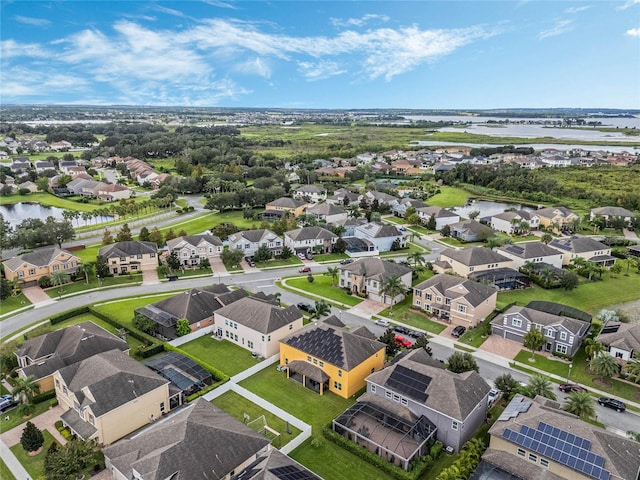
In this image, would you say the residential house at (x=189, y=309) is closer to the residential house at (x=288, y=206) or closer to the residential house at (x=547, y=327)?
the residential house at (x=547, y=327)

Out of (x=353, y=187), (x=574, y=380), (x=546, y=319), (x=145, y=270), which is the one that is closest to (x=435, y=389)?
(x=574, y=380)

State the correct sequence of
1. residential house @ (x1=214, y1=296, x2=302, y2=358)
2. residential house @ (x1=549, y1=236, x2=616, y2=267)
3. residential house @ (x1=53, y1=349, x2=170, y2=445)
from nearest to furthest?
residential house @ (x1=53, y1=349, x2=170, y2=445)
residential house @ (x1=214, y1=296, x2=302, y2=358)
residential house @ (x1=549, y1=236, x2=616, y2=267)

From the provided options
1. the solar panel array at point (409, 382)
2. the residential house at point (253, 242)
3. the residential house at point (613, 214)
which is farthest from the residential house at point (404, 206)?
the solar panel array at point (409, 382)

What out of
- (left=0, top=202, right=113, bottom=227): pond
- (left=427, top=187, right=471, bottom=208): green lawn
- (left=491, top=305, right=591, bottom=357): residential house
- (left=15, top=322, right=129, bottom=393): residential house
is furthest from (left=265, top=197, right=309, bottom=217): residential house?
(left=15, top=322, right=129, bottom=393): residential house

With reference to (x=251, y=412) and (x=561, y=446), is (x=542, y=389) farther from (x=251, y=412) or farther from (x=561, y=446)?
(x=251, y=412)

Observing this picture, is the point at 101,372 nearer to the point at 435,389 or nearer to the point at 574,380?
the point at 435,389

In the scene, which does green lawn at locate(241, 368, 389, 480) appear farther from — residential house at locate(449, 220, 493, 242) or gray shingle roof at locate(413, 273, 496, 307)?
residential house at locate(449, 220, 493, 242)
